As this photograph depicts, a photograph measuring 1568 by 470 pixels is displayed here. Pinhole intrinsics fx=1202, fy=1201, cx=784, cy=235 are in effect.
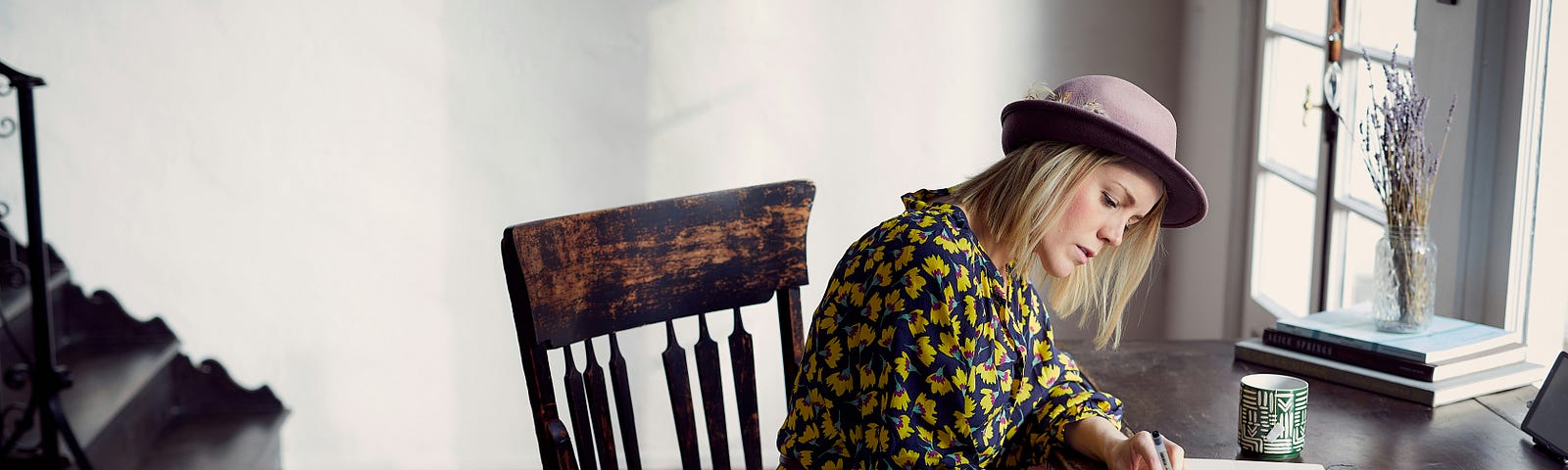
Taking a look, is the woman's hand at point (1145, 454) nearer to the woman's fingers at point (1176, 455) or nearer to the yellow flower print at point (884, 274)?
the woman's fingers at point (1176, 455)

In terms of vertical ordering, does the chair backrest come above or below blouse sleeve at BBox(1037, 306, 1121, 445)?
above

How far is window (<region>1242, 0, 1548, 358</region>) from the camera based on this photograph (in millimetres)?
1526

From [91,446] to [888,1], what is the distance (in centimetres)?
201

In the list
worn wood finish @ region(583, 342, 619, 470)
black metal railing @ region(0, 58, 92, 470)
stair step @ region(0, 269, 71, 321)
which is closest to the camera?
worn wood finish @ region(583, 342, 619, 470)

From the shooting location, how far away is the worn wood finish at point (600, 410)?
1285 mm

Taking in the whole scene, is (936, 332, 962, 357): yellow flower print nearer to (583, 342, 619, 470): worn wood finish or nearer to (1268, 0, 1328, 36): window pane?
(583, 342, 619, 470): worn wood finish

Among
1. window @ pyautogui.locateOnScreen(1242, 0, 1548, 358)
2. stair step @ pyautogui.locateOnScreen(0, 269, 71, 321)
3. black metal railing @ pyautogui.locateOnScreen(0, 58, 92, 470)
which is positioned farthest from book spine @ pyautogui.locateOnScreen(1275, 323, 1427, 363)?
stair step @ pyautogui.locateOnScreen(0, 269, 71, 321)

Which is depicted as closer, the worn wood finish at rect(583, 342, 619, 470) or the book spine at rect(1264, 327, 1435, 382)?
the worn wood finish at rect(583, 342, 619, 470)

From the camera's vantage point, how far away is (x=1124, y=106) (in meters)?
1.22

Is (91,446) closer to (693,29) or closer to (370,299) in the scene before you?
(370,299)

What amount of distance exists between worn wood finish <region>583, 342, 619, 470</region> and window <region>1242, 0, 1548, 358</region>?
964 millimetres

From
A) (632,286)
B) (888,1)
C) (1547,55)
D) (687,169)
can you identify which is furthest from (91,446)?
(1547,55)

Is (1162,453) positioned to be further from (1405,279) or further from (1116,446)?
(1405,279)

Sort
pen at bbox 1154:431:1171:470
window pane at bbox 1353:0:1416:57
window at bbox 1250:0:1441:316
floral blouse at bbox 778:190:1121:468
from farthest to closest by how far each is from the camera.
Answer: window at bbox 1250:0:1441:316
window pane at bbox 1353:0:1416:57
floral blouse at bbox 778:190:1121:468
pen at bbox 1154:431:1171:470
